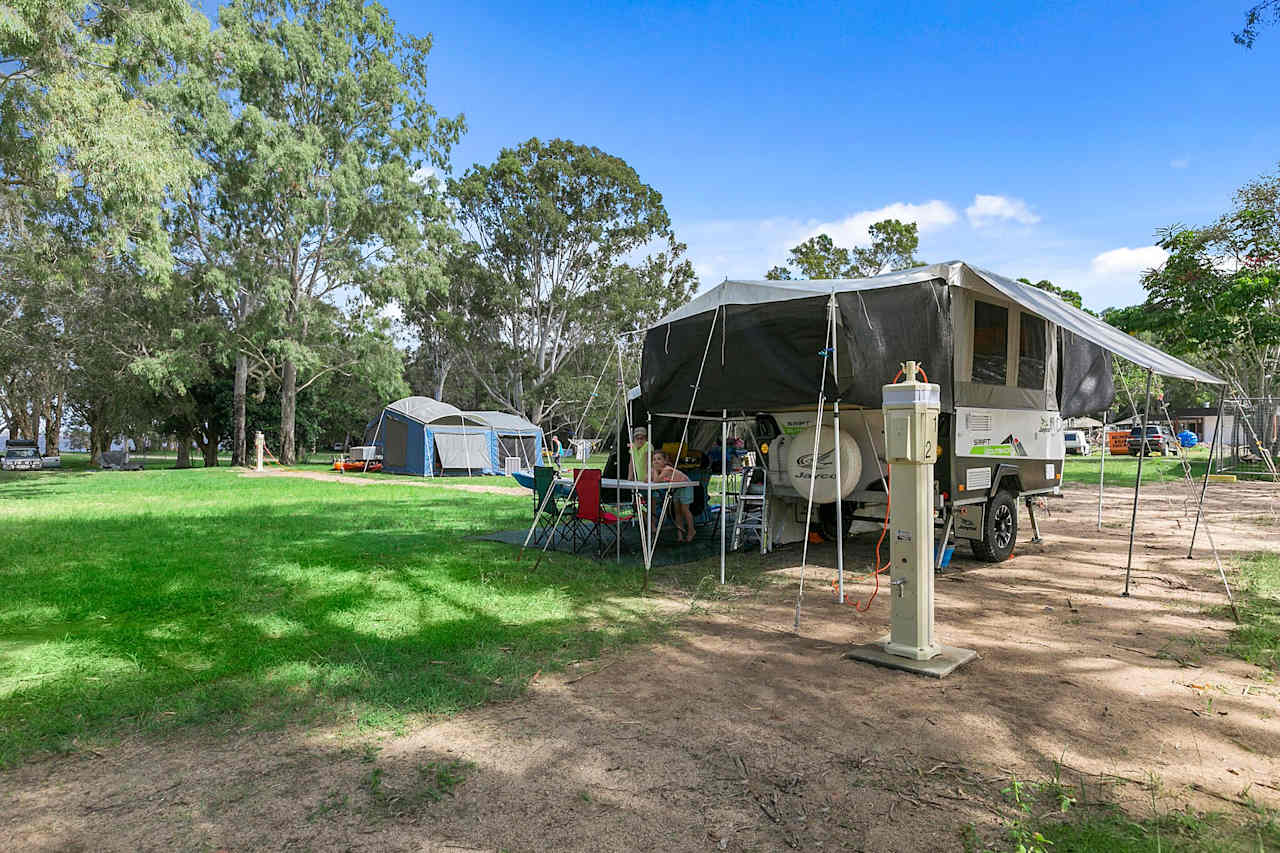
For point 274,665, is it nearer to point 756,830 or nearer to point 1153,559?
point 756,830

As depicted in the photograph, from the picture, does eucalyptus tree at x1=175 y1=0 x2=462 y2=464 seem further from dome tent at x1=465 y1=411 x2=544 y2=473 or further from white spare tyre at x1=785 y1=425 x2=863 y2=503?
white spare tyre at x1=785 y1=425 x2=863 y2=503

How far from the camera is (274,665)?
4.12 meters

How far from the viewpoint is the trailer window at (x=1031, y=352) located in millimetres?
7406

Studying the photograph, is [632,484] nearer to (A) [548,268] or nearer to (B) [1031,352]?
(B) [1031,352]

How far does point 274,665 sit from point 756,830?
3023 mm

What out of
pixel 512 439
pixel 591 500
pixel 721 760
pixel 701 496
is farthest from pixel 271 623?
pixel 512 439

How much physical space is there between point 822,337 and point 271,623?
4.60 m

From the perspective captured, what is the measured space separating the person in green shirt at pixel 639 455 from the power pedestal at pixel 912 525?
3.87 meters

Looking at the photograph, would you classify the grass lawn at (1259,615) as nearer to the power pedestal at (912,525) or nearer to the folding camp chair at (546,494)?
the power pedestal at (912,525)

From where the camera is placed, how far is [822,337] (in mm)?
5633

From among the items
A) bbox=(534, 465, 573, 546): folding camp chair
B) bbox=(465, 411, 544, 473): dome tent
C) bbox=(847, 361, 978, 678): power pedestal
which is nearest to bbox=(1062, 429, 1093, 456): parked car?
bbox=(465, 411, 544, 473): dome tent

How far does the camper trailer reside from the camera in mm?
5672

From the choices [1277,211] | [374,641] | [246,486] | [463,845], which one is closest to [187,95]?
[246,486]

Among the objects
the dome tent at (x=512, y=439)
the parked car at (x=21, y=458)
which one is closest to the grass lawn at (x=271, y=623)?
the dome tent at (x=512, y=439)
